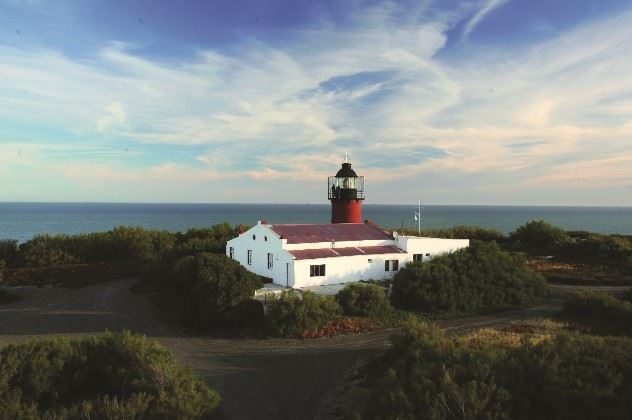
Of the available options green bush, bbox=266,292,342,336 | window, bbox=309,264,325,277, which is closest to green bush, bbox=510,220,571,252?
window, bbox=309,264,325,277

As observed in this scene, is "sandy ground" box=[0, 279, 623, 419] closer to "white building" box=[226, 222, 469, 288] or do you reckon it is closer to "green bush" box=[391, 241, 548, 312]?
"green bush" box=[391, 241, 548, 312]

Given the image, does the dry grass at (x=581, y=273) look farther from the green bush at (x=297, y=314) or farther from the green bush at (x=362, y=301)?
the green bush at (x=297, y=314)

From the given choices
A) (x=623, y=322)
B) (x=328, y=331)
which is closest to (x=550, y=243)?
(x=623, y=322)

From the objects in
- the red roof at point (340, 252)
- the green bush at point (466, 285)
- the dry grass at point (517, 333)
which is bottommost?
the dry grass at point (517, 333)

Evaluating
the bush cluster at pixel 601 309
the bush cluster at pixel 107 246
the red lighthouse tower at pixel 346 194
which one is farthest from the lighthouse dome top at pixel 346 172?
the bush cluster at pixel 601 309

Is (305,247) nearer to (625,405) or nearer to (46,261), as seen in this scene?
(625,405)

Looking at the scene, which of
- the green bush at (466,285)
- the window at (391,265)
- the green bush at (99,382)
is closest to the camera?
the green bush at (99,382)
